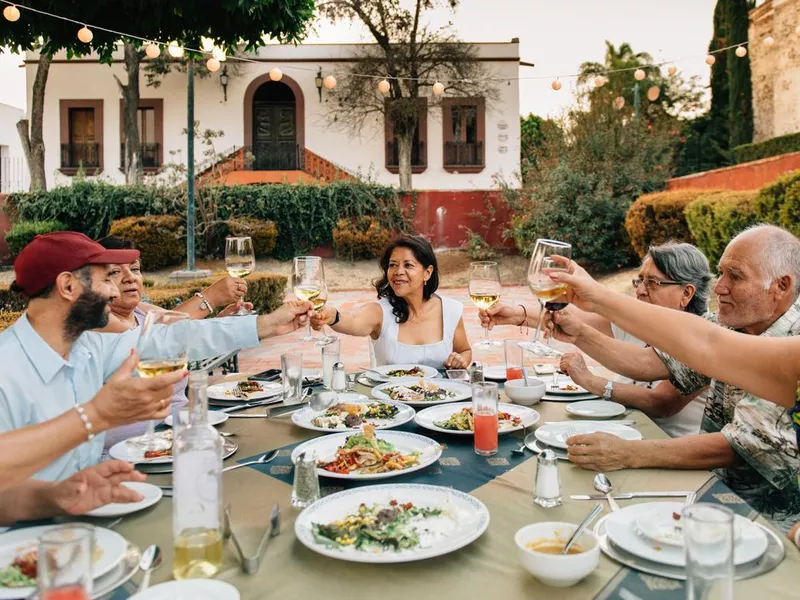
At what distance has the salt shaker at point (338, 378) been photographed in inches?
111

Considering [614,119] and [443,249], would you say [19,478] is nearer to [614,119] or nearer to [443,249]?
[614,119]

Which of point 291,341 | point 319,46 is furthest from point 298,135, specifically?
point 291,341

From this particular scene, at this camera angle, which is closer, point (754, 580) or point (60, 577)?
point (60, 577)

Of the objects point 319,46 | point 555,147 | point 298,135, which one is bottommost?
point 555,147

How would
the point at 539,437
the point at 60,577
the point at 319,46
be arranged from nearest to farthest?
1. the point at 60,577
2. the point at 539,437
3. the point at 319,46

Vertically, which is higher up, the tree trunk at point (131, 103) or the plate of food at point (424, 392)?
the tree trunk at point (131, 103)

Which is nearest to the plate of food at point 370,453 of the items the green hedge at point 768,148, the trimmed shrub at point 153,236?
the trimmed shrub at point 153,236

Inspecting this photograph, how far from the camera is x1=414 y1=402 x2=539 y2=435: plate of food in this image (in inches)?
91.4

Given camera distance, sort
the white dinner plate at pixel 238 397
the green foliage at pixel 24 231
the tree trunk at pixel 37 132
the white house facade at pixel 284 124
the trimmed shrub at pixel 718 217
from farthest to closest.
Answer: the white house facade at pixel 284 124 → the tree trunk at pixel 37 132 → the green foliage at pixel 24 231 → the trimmed shrub at pixel 718 217 → the white dinner plate at pixel 238 397

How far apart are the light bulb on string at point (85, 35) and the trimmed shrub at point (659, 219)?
9.47m

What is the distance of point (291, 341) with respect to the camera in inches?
357

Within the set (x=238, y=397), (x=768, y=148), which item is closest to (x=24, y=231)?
(x=238, y=397)

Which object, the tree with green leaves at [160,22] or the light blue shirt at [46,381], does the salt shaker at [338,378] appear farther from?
the tree with green leaves at [160,22]

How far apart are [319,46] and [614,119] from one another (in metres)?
10.7
